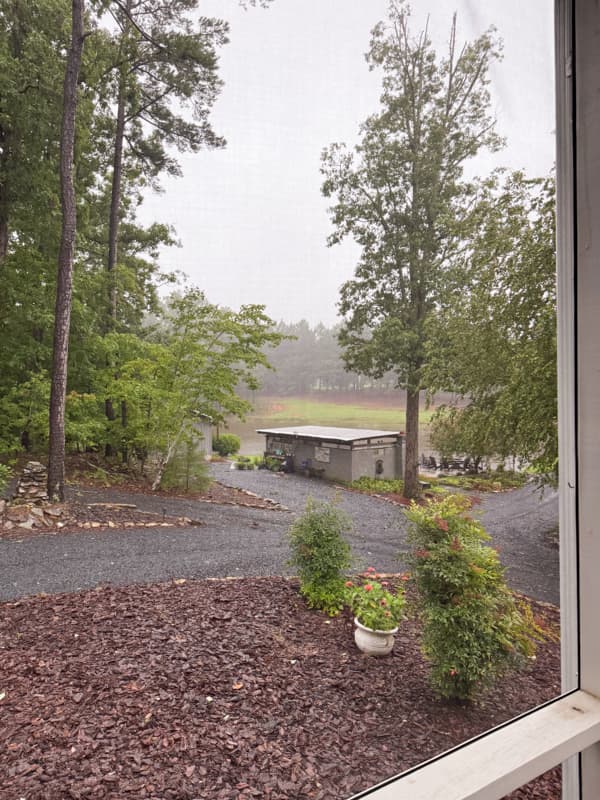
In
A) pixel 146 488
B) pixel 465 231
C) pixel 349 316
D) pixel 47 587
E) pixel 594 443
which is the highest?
pixel 465 231

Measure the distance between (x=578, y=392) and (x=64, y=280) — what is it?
3.81ft

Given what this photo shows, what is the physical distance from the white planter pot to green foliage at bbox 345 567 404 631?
10 mm

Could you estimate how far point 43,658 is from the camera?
90 cm

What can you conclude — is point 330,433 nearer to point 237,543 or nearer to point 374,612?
point 237,543

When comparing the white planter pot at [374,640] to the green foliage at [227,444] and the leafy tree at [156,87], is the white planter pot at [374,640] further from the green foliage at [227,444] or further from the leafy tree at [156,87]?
the leafy tree at [156,87]

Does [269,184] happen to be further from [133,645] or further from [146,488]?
[133,645]

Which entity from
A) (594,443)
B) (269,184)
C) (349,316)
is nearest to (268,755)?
(594,443)

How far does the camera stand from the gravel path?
0.96 m

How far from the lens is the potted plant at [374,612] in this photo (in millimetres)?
1235

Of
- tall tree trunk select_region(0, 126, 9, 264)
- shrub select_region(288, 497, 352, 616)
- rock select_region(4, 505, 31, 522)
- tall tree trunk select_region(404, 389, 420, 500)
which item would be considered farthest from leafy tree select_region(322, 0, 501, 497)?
rock select_region(4, 505, 31, 522)

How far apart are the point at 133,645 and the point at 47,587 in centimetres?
23

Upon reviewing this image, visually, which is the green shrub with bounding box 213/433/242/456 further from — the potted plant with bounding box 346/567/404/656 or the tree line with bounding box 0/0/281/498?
the potted plant with bounding box 346/567/404/656

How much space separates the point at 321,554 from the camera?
126 cm

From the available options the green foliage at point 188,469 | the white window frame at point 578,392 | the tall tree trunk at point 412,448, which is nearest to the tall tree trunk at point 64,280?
the green foliage at point 188,469
